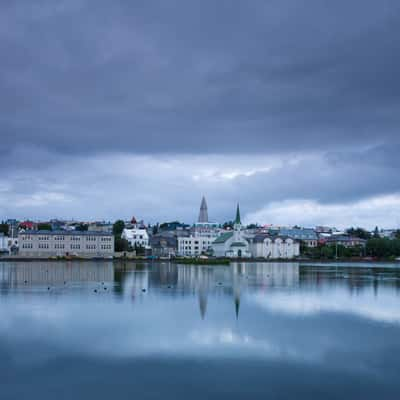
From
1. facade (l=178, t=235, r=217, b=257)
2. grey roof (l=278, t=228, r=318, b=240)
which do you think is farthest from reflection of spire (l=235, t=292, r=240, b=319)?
grey roof (l=278, t=228, r=318, b=240)

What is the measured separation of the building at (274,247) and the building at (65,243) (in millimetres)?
31880

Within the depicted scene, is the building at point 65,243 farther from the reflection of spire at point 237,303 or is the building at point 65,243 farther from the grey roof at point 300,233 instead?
the reflection of spire at point 237,303

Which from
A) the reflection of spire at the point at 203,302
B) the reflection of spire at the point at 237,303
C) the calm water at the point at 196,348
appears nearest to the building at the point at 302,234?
the reflection of spire at the point at 203,302

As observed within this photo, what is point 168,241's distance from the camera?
12975cm

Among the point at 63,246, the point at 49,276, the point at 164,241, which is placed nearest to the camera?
the point at 49,276

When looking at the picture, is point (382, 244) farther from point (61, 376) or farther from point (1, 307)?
point (61, 376)

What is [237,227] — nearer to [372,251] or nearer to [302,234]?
[372,251]

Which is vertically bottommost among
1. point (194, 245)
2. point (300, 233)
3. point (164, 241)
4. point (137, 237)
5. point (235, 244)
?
point (194, 245)

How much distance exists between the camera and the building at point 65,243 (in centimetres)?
9975

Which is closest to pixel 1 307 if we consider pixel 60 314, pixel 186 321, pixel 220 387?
pixel 60 314

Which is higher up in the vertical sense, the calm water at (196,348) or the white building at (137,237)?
the white building at (137,237)

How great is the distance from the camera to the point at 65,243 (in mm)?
102062

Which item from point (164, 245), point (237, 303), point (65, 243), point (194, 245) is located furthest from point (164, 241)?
point (237, 303)

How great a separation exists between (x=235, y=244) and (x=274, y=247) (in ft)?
28.6
